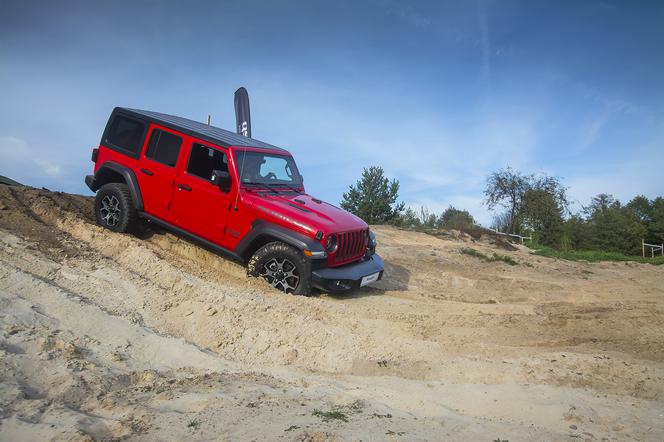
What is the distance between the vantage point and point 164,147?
706 centimetres

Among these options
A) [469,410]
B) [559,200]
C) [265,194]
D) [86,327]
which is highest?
[559,200]

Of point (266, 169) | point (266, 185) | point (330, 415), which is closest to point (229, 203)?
point (266, 185)

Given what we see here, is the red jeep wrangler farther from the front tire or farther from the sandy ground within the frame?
the sandy ground

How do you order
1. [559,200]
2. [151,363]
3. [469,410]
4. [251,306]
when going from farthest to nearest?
[559,200]
[251,306]
[151,363]
[469,410]

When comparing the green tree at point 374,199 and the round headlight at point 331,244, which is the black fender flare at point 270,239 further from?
the green tree at point 374,199

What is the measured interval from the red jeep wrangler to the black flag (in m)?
7.55

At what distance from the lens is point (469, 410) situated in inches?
141

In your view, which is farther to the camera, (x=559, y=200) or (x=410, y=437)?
(x=559, y=200)

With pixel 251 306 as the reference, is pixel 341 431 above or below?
below

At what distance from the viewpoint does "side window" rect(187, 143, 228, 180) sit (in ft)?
22.1

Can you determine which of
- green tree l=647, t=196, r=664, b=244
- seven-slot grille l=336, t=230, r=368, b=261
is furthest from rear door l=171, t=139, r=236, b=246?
green tree l=647, t=196, r=664, b=244

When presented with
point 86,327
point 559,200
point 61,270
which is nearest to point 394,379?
point 86,327

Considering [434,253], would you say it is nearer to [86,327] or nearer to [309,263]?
[309,263]

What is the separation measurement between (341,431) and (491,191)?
4104 cm
